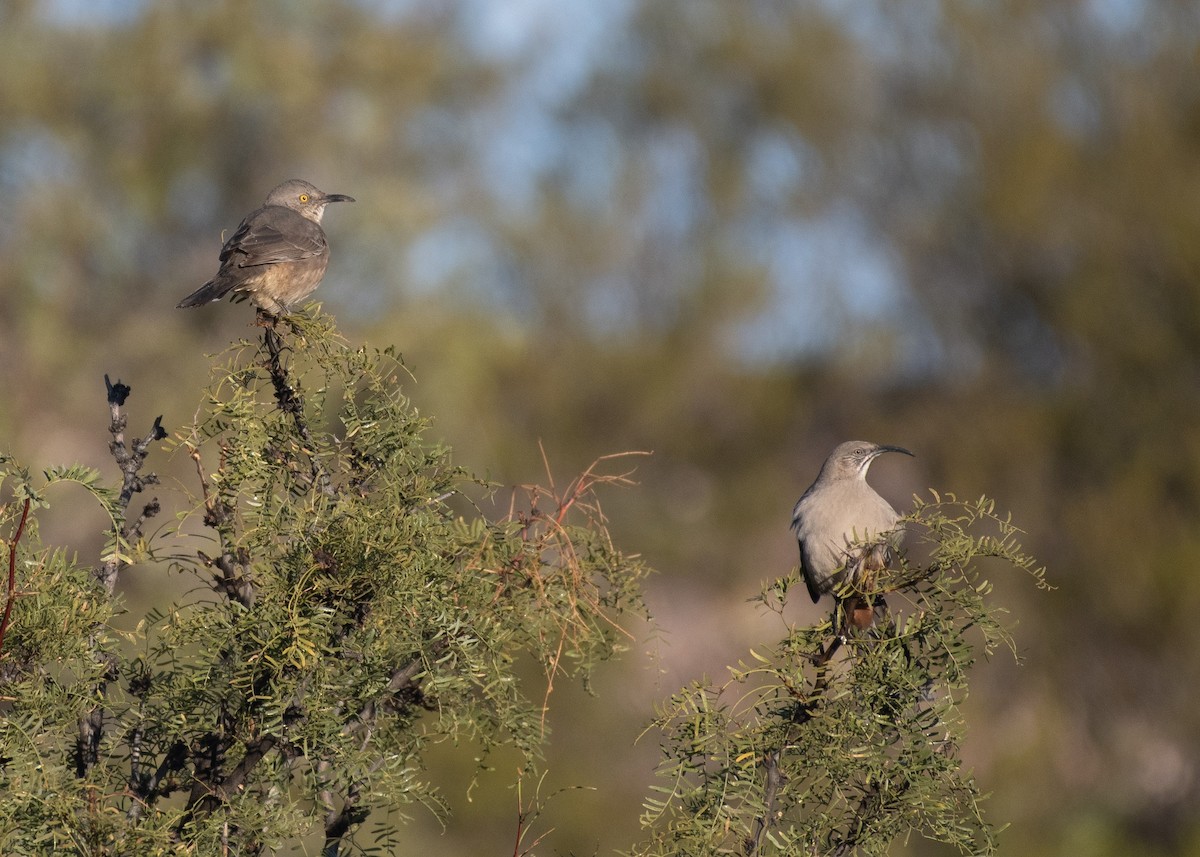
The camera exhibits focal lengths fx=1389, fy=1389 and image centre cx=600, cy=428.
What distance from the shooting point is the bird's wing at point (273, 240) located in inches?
243

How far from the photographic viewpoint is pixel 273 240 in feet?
21.1

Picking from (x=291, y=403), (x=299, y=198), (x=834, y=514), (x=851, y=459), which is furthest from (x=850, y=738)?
(x=299, y=198)

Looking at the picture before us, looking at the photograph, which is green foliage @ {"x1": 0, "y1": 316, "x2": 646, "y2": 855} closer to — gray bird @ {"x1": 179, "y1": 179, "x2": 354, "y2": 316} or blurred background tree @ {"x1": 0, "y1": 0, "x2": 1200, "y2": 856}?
gray bird @ {"x1": 179, "y1": 179, "x2": 354, "y2": 316}

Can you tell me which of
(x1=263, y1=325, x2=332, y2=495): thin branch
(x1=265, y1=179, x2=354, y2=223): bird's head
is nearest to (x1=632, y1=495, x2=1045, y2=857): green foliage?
(x1=263, y1=325, x2=332, y2=495): thin branch

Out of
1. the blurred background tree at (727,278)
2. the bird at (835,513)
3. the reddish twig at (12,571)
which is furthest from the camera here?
the blurred background tree at (727,278)

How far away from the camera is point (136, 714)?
2652 millimetres

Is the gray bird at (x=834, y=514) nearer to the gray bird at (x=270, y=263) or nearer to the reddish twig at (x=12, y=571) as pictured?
the gray bird at (x=270, y=263)

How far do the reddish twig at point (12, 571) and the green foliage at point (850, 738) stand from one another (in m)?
1.17

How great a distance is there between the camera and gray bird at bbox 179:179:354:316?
5.97m

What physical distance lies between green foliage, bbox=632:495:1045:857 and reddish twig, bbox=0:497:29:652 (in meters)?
1.17

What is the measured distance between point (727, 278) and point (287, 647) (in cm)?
2671

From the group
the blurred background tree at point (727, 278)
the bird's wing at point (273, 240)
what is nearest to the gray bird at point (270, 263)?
the bird's wing at point (273, 240)

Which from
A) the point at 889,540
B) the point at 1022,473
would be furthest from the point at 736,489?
the point at 889,540

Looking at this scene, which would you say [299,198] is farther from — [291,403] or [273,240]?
[291,403]
